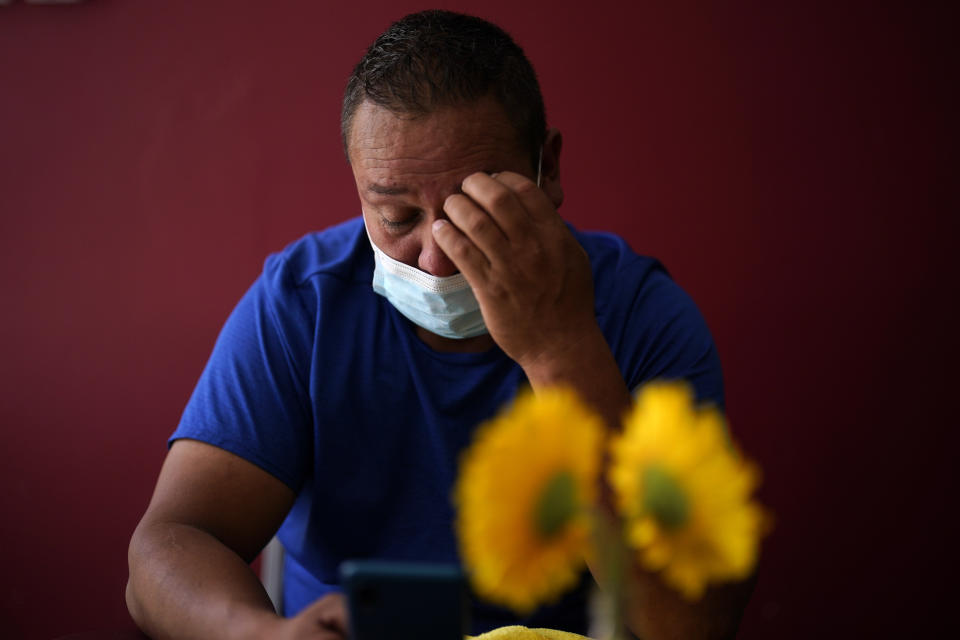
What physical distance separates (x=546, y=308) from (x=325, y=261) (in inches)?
23.5

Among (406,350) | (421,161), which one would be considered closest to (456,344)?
(406,350)

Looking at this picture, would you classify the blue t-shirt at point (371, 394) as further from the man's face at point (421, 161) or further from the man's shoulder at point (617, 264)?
the man's face at point (421, 161)

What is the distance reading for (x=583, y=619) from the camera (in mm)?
1310

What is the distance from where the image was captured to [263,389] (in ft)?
4.18

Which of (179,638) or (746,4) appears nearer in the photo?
(179,638)

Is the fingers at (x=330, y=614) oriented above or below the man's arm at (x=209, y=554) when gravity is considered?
above

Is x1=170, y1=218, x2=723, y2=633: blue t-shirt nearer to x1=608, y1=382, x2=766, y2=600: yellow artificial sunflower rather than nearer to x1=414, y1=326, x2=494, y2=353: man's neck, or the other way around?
x1=414, y1=326, x2=494, y2=353: man's neck

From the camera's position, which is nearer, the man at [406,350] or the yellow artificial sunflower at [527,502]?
the yellow artificial sunflower at [527,502]

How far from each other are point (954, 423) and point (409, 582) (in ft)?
6.16

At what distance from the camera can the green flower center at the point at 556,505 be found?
0.44 meters

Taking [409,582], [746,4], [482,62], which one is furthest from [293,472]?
[746,4]

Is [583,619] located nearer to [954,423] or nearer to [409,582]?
[409,582]

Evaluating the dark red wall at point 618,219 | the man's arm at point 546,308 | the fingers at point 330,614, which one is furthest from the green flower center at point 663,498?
the dark red wall at point 618,219

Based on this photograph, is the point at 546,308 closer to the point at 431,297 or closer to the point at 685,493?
the point at 431,297
